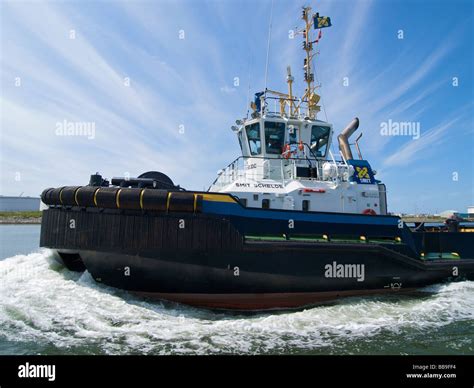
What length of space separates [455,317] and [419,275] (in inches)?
57.3

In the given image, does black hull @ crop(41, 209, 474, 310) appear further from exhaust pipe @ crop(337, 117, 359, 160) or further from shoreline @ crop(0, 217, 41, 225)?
shoreline @ crop(0, 217, 41, 225)

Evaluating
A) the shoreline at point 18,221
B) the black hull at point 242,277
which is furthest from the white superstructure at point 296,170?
the shoreline at point 18,221

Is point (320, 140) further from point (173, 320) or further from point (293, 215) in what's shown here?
point (173, 320)

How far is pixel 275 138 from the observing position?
917cm

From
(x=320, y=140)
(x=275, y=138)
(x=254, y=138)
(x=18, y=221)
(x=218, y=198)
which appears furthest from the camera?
(x=18, y=221)

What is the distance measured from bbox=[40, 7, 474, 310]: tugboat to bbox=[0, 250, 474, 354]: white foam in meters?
0.39

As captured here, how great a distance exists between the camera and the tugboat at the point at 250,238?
252 inches

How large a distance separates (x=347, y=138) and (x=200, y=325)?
22.9 ft

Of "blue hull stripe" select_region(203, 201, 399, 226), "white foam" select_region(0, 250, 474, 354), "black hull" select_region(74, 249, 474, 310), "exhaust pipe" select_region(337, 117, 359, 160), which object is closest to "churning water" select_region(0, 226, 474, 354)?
"white foam" select_region(0, 250, 474, 354)

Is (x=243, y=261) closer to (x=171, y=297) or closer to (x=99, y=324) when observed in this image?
(x=171, y=297)

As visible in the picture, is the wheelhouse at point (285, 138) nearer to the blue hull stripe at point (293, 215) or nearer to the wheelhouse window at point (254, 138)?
the wheelhouse window at point (254, 138)

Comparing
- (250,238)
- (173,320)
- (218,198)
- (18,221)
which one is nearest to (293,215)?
(250,238)

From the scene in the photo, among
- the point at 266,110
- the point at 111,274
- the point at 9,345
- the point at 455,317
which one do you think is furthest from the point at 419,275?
the point at 9,345
